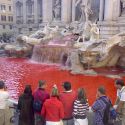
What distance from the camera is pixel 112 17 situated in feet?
76.4

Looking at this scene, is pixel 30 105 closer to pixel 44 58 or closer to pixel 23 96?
pixel 23 96

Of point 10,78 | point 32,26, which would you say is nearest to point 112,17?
point 10,78

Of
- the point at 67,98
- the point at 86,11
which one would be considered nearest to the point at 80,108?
the point at 67,98

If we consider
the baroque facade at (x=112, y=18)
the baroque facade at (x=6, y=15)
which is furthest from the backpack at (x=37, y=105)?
the baroque facade at (x=6, y=15)

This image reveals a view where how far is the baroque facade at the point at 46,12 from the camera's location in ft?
89.8

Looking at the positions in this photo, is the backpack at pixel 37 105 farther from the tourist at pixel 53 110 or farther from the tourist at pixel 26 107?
the tourist at pixel 53 110

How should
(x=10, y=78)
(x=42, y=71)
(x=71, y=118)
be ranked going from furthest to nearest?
1. (x=42, y=71)
2. (x=10, y=78)
3. (x=71, y=118)

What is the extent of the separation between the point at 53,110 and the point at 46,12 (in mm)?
26016

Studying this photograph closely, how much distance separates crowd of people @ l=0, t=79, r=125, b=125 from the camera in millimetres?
5230

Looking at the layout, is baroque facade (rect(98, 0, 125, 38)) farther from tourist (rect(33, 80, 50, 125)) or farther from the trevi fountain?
tourist (rect(33, 80, 50, 125))

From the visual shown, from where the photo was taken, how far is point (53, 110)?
17.0 feet

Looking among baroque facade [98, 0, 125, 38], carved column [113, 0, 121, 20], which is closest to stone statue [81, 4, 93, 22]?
baroque facade [98, 0, 125, 38]

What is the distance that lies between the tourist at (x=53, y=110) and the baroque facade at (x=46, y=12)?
2122 centimetres

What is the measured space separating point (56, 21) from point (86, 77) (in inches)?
588
